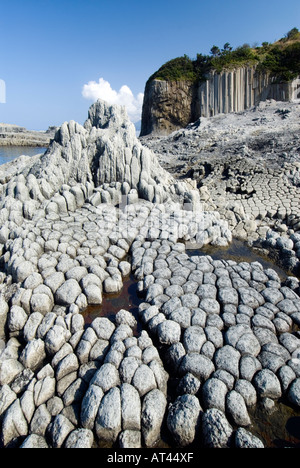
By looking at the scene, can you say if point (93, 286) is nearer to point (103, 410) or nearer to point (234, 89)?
point (103, 410)

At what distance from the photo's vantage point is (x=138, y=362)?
A: 184 inches

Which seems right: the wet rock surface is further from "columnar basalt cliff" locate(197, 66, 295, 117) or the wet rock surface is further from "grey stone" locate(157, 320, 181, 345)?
"columnar basalt cliff" locate(197, 66, 295, 117)

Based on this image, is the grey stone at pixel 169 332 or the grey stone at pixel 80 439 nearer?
the grey stone at pixel 80 439

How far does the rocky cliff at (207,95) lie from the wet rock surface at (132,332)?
3916 centimetres

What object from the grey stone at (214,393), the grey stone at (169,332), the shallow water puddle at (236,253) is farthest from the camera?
the shallow water puddle at (236,253)

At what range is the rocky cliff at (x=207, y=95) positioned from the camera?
3988cm

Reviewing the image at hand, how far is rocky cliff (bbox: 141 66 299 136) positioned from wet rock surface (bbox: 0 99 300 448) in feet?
128

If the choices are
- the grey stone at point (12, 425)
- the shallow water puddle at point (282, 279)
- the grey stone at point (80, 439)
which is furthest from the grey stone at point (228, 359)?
the grey stone at point (12, 425)

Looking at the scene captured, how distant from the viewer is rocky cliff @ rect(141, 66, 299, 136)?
39.9 meters

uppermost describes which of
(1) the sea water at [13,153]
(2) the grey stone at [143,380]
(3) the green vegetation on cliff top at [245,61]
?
(3) the green vegetation on cliff top at [245,61]

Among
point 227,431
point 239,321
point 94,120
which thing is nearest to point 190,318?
point 239,321

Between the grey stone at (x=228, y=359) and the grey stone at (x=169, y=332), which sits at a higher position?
the grey stone at (x=169, y=332)

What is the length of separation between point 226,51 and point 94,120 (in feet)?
144

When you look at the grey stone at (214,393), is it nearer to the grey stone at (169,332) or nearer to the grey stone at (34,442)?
the grey stone at (169,332)
